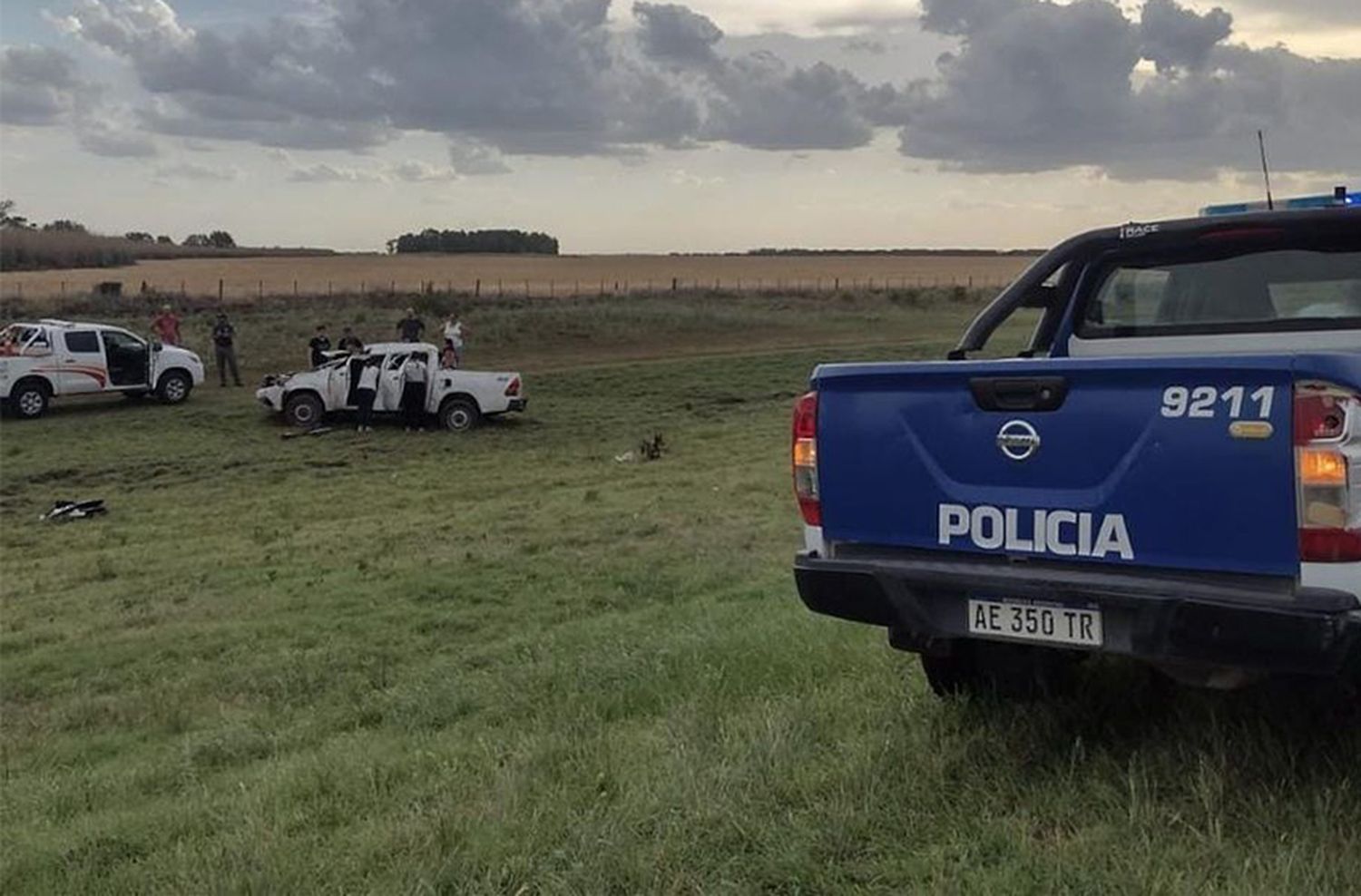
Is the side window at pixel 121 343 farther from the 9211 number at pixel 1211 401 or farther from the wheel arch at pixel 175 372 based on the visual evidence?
the 9211 number at pixel 1211 401

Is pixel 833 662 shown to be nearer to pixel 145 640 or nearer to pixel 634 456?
pixel 145 640

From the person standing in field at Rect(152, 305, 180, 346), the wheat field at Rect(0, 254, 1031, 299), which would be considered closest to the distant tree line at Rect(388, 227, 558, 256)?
the wheat field at Rect(0, 254, 1031, 299)

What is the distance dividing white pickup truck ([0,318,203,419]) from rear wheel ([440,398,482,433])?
712 centimetres

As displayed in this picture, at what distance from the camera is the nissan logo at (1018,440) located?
3838mm

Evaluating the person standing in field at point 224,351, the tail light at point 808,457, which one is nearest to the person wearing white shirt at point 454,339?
the person standing in field at point 224,351

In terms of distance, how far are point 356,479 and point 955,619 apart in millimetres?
16660

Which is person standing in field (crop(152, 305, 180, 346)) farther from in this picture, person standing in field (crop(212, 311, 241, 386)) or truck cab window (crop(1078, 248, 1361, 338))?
truck cab window (crop(1078, 248, 1361, 338))

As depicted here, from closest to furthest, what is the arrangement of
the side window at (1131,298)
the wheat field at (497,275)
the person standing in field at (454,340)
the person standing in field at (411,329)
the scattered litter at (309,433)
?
the side window at (1131,298) → the scattered litter at (309,433) → the person standing in field at (411,329) → the person standing in field at (454,340) → the wheat field at (497,275)

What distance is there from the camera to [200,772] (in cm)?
631

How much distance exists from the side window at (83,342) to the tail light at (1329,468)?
1099 inches

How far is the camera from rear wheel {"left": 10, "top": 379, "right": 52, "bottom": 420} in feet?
88.3

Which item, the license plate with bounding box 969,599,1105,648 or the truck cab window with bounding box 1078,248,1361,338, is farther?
the truck cab window with bounding box 1078,248,1361,338

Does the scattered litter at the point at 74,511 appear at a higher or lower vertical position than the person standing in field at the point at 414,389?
lower

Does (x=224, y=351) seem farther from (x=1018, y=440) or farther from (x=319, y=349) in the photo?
(x=1018, y=440)
